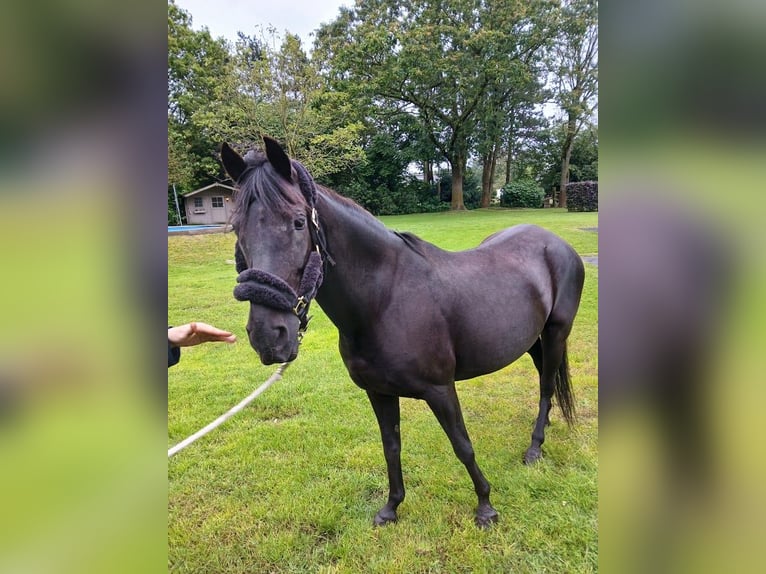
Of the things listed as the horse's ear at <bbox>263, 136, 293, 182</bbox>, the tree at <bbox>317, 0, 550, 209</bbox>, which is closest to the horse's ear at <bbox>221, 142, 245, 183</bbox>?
the horse's ear at <bbox>263, 136, 293, 182</bbox>

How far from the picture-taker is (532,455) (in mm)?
2900

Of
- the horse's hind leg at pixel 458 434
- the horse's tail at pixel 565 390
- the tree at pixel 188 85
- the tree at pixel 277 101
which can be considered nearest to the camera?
the horse's hind leg at pixel 458 434

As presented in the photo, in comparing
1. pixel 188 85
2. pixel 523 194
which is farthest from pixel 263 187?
pixel 188 85

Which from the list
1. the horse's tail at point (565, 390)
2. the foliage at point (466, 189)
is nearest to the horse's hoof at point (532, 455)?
the horse's tail at point (565, 390)

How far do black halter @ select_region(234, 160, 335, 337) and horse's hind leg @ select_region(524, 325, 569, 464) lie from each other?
2006 millimetres

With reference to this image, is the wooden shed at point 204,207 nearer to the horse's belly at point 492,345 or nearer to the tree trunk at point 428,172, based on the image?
the tree trunk at point 428,172

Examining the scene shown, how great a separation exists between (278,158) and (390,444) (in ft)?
5.72

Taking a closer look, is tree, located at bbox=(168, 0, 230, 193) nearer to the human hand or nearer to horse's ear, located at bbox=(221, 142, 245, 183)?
the human hand

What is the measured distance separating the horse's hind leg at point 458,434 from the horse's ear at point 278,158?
1.28 m

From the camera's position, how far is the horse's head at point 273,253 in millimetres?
1339

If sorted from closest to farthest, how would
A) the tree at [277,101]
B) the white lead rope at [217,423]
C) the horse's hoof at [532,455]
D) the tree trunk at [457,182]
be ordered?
the white lead rope at [217,423], the horse's hoof at [532,455], the tree at [277,101], the tree trunk at [457,182]

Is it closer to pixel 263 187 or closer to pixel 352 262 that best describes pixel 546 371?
pixel 352 262

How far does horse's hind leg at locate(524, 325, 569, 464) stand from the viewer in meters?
2.91
